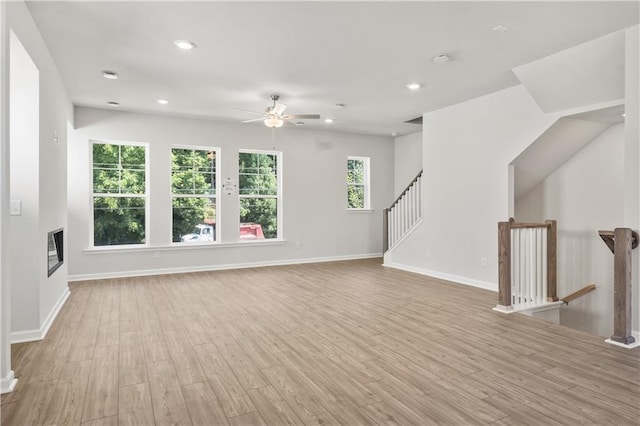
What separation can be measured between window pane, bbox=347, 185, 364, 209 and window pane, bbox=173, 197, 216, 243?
3.14 metres

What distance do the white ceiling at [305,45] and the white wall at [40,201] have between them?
23 cm

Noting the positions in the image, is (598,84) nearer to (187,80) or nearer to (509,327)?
(509,327)

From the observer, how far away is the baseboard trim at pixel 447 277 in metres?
5.43

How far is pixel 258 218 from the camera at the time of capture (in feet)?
25.1

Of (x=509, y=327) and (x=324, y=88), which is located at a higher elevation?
(x=324, y=88)

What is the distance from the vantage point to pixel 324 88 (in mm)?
5215

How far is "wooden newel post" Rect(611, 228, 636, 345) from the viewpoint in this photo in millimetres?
3250

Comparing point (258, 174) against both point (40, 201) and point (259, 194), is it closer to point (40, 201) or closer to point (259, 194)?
point (259, 194)

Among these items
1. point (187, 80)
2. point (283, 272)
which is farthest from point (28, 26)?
point (283, 272)

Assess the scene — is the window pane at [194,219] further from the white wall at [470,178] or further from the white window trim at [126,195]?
the white wall at [470,178]

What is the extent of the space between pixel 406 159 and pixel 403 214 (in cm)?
185

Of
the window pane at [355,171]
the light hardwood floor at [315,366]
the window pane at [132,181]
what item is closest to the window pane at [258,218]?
the window pane at [132,181]

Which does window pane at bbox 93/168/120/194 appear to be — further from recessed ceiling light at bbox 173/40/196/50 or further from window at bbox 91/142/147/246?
recessed ceiling light at bbox 173/40/196/50

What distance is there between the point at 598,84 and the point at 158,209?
262 inches
